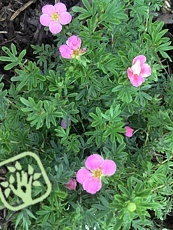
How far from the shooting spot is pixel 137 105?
1.77m

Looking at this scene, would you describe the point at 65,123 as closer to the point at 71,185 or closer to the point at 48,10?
the point at 71,185

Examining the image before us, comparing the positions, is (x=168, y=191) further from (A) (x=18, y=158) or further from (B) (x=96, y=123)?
(A) (x=18, y=158)

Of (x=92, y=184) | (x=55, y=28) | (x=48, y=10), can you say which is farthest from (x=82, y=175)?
(x=48, y=10)

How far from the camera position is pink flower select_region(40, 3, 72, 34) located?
6.12ft

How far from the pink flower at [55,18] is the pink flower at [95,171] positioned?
0.59 meters

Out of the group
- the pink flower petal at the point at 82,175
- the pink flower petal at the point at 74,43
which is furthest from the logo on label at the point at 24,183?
the pink flower petal at the point at 74,43

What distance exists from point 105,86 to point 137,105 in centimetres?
15

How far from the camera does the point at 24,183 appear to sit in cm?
164

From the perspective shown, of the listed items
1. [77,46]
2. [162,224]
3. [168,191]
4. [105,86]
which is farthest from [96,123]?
[162,224]

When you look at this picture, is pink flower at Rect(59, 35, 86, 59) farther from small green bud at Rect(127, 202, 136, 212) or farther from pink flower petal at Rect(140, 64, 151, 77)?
small green bud at Rect(127, 202, 136, 212)

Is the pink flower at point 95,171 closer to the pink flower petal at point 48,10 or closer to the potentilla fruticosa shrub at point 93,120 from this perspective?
the potentilla fruticosa shrub at point 93,120

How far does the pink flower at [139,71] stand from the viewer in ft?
5.28

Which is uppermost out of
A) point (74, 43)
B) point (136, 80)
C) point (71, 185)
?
point (74, 43)

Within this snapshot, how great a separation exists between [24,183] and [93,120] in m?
0.37
